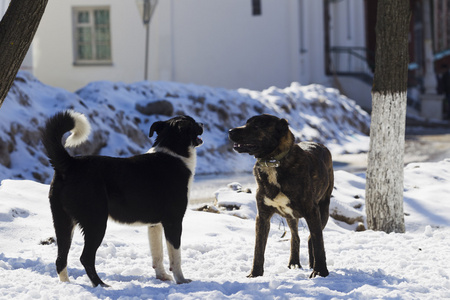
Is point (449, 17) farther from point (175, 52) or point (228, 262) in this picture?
point (228, 262)

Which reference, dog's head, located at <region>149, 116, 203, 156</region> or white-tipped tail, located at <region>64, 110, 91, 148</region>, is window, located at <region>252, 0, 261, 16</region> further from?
white-tipped tail, located at <region>64, 110, 91, 148</region>

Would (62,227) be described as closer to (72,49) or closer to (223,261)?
(223,261)

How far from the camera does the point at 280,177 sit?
17.8 feet

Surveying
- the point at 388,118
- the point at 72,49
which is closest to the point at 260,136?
the point at 388,118

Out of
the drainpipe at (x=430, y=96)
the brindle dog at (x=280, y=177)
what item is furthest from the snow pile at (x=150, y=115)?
the drainpipe at (x=430, y=96)

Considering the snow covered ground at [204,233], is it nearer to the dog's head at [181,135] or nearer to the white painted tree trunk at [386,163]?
the white painted tree trunk at [386,163]

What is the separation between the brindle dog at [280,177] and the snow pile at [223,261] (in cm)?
28

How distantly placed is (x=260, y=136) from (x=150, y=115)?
30.5 ft

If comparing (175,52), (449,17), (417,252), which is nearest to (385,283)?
(417,252)

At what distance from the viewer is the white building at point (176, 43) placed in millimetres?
22719

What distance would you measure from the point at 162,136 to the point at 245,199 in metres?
3.49

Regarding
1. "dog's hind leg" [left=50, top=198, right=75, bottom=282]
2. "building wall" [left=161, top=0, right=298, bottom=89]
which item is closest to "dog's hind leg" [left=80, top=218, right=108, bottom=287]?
"dog's hind leg" [left=50, top=198, right=75, bottom=282]

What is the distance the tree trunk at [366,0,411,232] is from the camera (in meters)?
7.63

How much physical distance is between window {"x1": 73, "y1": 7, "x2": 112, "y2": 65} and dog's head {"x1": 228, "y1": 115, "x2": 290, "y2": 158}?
18.4 metres
